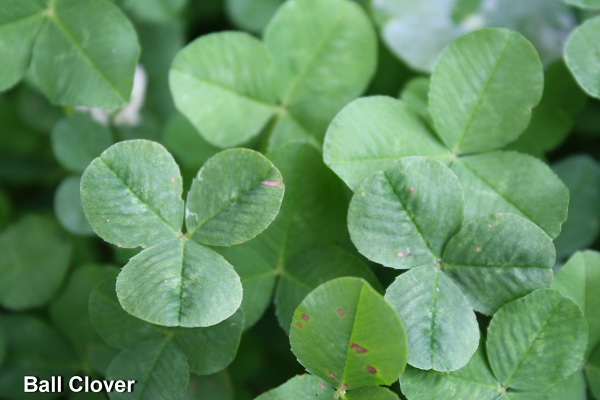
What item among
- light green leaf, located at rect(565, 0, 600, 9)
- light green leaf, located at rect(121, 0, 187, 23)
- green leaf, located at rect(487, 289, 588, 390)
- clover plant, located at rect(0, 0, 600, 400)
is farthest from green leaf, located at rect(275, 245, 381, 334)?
light green leaf, located at rect(121, 0, 187, 23)

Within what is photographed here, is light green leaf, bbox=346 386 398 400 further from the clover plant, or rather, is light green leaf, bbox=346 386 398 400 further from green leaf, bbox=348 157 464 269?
green leaf, bbox=348 157 464 269

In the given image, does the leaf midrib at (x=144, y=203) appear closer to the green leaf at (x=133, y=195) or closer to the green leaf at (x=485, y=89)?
the green leaf at (x=133, y=195)

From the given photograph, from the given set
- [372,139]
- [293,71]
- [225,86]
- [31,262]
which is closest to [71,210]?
[31,262]

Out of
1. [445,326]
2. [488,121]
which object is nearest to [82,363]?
[445,326]

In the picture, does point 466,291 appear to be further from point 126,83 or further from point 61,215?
point 61,215

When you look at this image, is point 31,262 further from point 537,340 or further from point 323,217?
point 537,340
